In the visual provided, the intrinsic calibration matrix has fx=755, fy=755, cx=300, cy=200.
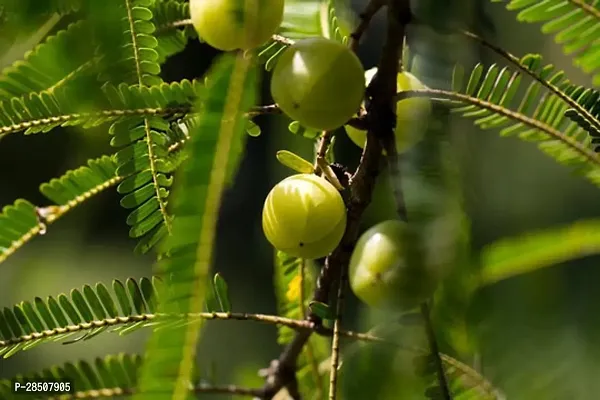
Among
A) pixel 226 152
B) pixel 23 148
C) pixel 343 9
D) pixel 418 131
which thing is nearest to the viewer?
pixel 226 152

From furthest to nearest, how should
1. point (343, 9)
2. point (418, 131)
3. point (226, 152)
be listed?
1. point (343, 9)
2. point (418, 131)
3. point (226, 152)

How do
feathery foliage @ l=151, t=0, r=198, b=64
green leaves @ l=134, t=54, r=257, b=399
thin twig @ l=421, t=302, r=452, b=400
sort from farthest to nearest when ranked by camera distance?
feathery foliage @ l=151, t=0, r=198, b=64 < thin twig @ l=421, t=302, r=452, b=400 < green leaves @ l=134, t=54, r=257, b=399

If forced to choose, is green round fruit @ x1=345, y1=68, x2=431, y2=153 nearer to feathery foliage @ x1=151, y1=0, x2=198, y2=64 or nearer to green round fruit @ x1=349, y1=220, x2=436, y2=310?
green round fruit @ x1=349, y1=220, x2=436, y2=310

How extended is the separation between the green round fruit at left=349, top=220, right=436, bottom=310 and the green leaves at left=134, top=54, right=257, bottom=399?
112mm

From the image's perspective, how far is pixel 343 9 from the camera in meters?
0.46

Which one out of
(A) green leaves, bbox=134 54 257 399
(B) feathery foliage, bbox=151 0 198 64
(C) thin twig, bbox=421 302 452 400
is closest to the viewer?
(A) green leaves, bbox=134 54 257 399

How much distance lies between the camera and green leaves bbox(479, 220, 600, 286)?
34 cm

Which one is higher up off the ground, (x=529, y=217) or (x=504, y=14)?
(x=504, y=14)

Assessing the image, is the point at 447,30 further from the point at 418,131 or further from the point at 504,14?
the point at 504,14

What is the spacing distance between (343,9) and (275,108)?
115 millimetres

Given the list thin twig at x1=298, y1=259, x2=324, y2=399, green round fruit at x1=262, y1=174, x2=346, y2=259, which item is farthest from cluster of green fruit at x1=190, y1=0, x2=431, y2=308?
thin twig at x1=298, y1=259, x2=324, y2=399

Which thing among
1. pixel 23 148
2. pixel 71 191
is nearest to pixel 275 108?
pixel 71 191

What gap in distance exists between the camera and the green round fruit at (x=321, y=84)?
1.05 ft

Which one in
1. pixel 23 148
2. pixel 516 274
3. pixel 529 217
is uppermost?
pixel 516 274
